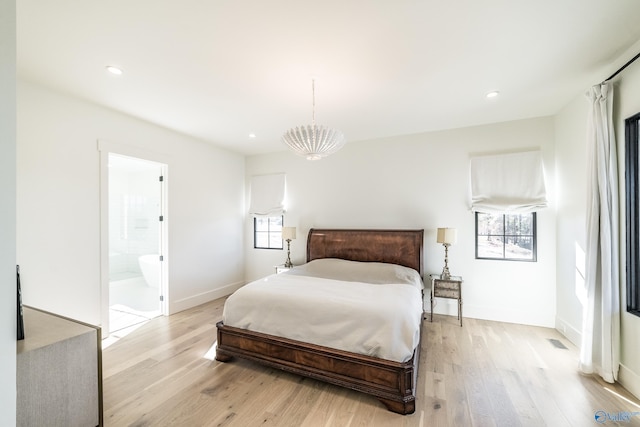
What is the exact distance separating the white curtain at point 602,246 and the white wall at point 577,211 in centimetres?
6

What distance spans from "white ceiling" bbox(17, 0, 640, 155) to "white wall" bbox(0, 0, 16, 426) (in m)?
0.94

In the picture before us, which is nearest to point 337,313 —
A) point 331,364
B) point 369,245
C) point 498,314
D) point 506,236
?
point 331,364

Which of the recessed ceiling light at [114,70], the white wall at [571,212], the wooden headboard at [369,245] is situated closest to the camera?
the recessed ceiling light at [114,70]

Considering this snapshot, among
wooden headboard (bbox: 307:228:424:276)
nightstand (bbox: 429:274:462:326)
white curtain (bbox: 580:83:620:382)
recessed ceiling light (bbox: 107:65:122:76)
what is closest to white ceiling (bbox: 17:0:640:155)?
recessed ceiling light (bbox: 107:65:122:76)

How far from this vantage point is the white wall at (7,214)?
0.93 m

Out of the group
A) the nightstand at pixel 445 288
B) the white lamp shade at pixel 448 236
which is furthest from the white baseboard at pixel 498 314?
the white lamp shade at pixel 448 236

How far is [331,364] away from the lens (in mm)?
2172

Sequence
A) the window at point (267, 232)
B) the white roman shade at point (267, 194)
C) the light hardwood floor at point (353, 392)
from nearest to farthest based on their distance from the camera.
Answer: the light hardwood floor at point (353, 392), the white roman shade at point (267, 194), the window at point (267, 232)

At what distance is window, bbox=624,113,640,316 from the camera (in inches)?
84.9

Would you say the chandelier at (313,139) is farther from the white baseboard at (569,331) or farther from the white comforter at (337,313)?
the white baseboard at (569,331)

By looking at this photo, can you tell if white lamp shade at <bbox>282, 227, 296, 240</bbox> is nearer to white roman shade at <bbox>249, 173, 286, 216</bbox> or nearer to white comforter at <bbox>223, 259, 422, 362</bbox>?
white roman shade at <bbox>249, 173, 286, 216</bbox>

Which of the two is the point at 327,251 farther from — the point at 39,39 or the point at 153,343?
the point at 39,39

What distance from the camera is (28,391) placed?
1.42 meters

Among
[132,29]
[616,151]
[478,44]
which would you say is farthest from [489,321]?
[132,29]
